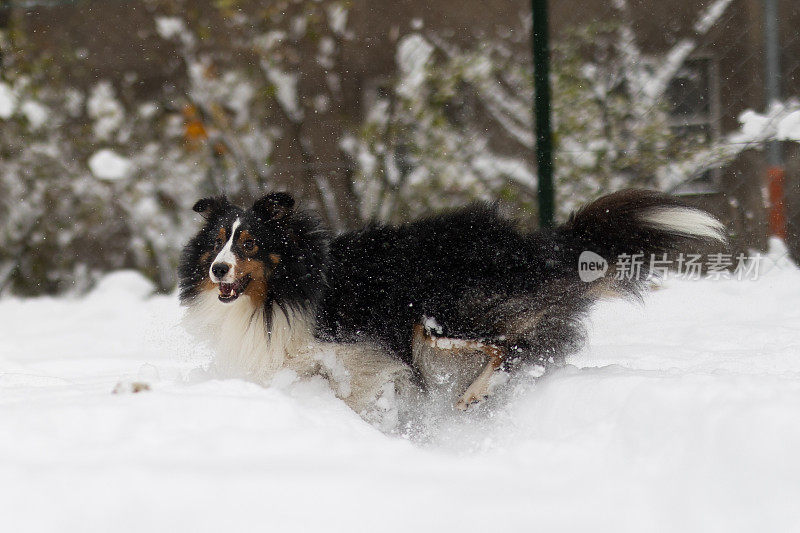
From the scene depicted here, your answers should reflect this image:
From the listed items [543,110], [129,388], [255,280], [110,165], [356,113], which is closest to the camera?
[129,388]

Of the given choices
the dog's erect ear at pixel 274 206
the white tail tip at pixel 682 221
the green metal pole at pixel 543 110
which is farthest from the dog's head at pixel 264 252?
the green metal pole at pixel 543 110

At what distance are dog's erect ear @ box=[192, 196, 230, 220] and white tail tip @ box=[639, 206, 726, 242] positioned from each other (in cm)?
170

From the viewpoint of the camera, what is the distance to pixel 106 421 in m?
1.92

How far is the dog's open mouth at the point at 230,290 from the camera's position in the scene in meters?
2.82

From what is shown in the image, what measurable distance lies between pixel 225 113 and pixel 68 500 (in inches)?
179

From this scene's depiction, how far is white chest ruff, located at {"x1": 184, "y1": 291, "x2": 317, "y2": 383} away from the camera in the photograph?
9.67ft

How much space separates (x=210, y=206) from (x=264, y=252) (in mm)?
366

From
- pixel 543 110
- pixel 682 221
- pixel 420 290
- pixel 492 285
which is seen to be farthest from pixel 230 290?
pixel 543 110

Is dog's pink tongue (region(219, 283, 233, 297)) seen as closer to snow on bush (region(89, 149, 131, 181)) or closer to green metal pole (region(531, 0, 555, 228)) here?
green metal pole (region(531, 0, 555, 228))

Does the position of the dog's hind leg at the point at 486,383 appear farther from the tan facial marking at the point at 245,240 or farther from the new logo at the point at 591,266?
the tan facial marking at the point at 245,240

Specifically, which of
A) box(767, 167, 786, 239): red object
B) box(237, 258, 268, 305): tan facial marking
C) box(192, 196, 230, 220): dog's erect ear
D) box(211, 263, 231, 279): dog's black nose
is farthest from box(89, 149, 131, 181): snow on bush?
box(767, 167, 786, 239): red object

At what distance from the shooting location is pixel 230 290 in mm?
2855

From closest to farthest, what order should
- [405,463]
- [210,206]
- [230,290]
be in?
1. [405,463]
2. [230,290]
3. [210,206]

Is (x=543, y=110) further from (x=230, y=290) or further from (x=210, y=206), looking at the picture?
(x=230, y=290)
